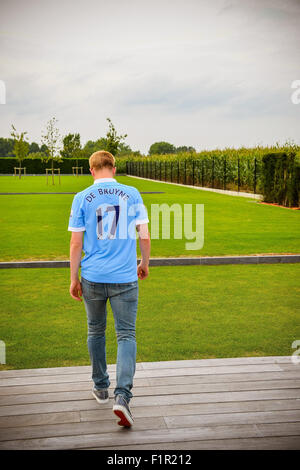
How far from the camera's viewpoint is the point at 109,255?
3070 mm

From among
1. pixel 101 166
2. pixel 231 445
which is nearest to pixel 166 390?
pixel 231 445

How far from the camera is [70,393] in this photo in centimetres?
331

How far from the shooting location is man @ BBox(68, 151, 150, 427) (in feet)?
9.97

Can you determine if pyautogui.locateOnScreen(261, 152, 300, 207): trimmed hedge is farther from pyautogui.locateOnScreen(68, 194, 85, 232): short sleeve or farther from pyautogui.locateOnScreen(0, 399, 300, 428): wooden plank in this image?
pyautogui.locateOnScreen(68, 194, 85, 232): short sleeve

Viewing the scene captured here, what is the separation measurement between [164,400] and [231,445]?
652 millimetres

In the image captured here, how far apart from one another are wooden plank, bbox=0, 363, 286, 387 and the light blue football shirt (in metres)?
0.94

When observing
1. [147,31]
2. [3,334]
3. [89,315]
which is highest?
[147,31]

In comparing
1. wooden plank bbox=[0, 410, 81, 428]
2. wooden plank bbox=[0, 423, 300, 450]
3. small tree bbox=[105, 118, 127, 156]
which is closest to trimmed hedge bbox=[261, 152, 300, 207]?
wooden plank bbox=[0, 423, 300, 450]

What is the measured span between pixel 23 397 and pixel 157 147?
5272 inches

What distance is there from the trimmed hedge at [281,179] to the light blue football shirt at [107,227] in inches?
675

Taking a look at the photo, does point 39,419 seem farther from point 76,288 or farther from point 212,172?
point 212,172

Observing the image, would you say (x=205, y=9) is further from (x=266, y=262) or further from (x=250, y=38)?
(x=266, y=262)

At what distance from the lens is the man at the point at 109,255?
3.04 m
